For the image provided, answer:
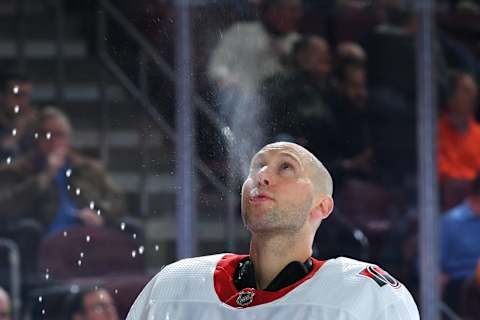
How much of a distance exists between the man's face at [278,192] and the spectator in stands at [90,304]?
5.49ft

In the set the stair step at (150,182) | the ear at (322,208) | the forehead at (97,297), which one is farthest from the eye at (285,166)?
A: the forehead at (97,297)

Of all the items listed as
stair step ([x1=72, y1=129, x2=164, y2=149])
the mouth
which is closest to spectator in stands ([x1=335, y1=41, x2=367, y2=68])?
stair step ([x1=72, y1=129, x2=164, y2=149])

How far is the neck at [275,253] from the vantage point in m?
2.67

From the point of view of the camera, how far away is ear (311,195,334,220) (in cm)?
272

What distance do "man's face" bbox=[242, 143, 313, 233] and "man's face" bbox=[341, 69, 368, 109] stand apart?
2.38 m

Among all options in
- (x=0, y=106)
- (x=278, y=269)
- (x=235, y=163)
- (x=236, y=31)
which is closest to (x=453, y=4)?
(x=236, y=31)

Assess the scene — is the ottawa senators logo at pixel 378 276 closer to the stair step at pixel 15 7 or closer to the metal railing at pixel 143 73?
the metal railing at pixel 143 73

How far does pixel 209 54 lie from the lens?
3912 mm

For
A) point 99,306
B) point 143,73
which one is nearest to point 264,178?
point 143,73

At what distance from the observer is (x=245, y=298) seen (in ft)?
8.55

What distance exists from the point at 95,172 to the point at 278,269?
2.29m

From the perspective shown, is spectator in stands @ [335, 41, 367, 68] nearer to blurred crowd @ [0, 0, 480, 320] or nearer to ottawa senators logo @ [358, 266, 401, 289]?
blurred crowd @ [0, 0, 480, 320]

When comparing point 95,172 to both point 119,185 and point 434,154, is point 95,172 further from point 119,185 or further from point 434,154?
point 434,154

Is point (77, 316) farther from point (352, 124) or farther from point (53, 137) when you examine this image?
point (352, 124)
